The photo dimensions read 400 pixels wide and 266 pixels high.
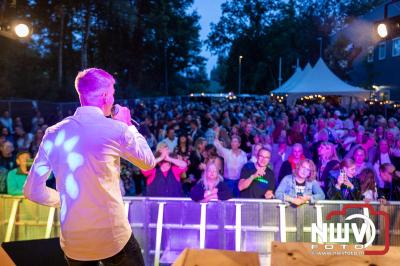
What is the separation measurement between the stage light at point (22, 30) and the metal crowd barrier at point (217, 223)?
5863 mm

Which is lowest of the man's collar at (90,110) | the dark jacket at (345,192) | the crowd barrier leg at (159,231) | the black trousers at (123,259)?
the crowd barrier leg at (159,231)

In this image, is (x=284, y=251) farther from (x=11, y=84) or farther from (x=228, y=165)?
(x=11, y=84)

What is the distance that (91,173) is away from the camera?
226 centimetres

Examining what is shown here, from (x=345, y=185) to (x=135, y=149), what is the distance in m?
4.27

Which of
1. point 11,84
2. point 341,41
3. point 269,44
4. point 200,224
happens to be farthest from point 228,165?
point 269,44

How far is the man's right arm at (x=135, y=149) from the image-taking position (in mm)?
2279

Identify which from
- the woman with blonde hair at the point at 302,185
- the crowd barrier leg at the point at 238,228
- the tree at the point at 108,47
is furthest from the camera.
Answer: the tree at the point at 108,47

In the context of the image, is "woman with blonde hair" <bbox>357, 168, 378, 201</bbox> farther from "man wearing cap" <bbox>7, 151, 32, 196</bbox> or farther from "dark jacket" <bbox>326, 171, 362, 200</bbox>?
"man wearing cap" <bbox>7, 151, 32, 196</bbox>

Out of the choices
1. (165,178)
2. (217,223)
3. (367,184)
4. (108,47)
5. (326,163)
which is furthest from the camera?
(108,47)

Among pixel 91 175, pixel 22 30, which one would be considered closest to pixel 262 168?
pixel 91 175

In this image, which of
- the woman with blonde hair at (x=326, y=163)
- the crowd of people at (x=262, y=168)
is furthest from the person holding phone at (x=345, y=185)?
the woman with blonde hair at (x=326, y=163)

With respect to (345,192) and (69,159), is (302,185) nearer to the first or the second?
(345,192)

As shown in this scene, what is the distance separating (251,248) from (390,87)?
3447 cm

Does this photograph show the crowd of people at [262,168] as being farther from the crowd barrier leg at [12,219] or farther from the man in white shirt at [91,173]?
the man in white shirt at [91,173]
